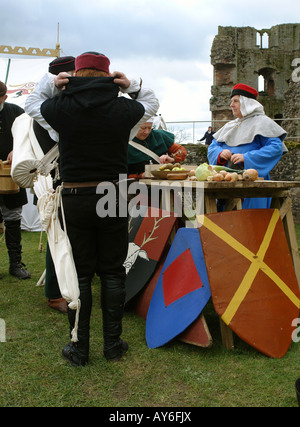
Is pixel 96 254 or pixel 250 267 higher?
pixel 96 254

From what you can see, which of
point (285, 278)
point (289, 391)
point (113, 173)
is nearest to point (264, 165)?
point (285, 278)

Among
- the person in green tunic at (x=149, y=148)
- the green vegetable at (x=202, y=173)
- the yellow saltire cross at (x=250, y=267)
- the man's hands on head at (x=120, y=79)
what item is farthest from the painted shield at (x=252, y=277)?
the person in green tunic at (x=149, y=148)

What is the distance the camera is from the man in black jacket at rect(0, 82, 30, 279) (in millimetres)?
4203

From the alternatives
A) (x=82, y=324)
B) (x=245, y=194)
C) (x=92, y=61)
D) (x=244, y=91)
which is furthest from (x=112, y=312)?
(x=244, y=91)

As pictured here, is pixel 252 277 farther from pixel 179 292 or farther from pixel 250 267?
pixel 179 292

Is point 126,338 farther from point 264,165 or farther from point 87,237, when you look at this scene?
point 264,165

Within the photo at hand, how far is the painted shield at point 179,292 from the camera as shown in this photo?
104 inches

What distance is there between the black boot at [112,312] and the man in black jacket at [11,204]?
6.93 feet

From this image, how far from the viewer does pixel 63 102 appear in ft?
7.20

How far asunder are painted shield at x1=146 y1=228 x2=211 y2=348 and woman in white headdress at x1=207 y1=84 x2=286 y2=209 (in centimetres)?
92

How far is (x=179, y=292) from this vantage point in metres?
2.76

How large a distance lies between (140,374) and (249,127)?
7.33 ft

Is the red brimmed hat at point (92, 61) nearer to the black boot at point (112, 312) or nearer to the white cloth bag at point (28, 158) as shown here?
the white cloth bag at point (28, 158)

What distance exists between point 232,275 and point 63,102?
1384mm
